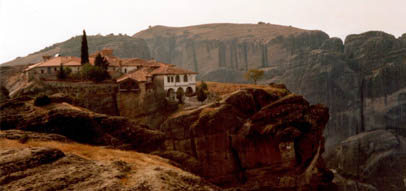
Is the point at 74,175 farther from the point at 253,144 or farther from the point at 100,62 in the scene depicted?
the point at 100,62

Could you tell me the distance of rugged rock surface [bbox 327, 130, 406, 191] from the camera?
79.6 m

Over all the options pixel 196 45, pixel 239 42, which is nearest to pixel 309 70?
pixel 239 42

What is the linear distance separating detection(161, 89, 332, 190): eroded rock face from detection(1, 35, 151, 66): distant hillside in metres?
67.1

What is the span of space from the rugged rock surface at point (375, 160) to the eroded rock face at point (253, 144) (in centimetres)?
1739

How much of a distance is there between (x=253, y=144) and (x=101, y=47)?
81.6m

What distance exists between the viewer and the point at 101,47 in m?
132

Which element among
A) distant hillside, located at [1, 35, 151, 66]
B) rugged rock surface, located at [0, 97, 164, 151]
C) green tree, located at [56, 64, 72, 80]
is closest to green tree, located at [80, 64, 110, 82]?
green tree, located at [56, 64, 72, 80]

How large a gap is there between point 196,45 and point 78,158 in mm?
133519

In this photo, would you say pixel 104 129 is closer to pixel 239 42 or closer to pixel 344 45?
pixel 344 45

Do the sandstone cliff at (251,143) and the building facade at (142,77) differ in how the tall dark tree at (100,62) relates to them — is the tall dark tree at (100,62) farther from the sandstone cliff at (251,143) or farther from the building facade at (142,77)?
the sandstone cliff at (251,143)

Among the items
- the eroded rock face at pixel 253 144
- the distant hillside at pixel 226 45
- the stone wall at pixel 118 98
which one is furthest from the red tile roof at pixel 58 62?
the distant hillside at pixel 226 45

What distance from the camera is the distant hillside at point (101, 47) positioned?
127m

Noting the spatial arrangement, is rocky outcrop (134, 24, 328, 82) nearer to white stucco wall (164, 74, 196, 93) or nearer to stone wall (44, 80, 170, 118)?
white stucco wall (164, 74, 196, 93)

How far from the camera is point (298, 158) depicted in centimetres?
6612
